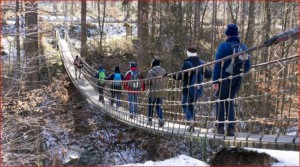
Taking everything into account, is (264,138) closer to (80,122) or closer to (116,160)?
(116,160)

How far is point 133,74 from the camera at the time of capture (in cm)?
561

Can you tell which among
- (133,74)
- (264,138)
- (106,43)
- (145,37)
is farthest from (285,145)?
(106,43)

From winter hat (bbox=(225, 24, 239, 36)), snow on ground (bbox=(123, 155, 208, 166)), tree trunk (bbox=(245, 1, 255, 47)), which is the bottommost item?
snow on ground (bbox=(123, 155, 208, 166))

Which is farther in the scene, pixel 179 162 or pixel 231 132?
pixel 179 162

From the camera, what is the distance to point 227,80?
325 centimetres

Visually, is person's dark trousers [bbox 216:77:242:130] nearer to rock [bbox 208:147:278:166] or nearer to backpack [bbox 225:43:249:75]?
backpack [bbox 225:43:249:75]

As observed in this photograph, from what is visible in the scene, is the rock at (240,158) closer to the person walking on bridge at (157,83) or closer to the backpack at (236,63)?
the backpack at (236,63)

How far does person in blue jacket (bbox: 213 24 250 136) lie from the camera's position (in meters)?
3.19

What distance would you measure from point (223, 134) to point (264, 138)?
1.69 feet

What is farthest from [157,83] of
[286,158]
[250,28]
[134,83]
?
[250,28]

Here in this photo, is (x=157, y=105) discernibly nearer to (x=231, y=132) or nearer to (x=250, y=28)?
(x=231, y=132)

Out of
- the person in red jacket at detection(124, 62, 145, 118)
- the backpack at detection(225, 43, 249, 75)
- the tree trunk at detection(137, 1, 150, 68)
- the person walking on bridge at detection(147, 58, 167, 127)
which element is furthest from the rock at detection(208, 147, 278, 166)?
the tree trunk at detection(137, 1, 150, 68)

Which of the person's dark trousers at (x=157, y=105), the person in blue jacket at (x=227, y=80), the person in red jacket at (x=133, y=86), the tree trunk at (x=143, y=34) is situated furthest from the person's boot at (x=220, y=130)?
the tree trunk at (x=143, y=34)

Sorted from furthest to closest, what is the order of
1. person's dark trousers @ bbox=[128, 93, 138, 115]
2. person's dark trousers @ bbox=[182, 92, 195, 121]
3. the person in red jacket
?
person's dark trousers @ bbox=[128, 93, 138, 115], the person in red jacket, person's dark trousers @ bbox=[182, 92, 195, 121]
